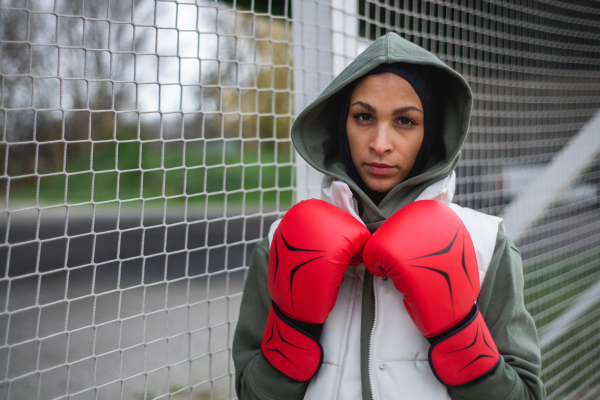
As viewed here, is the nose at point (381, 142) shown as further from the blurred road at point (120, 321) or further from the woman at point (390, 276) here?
the blurred road at point (120, 321)

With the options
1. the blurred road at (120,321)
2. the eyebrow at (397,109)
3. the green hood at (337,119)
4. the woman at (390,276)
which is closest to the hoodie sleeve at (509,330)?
the woman at (390,276)

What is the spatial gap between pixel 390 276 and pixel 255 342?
38 cm

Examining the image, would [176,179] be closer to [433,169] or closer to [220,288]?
[220,288]

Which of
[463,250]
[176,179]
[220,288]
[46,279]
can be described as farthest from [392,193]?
[176,179]

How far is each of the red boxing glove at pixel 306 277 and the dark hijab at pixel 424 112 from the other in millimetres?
164

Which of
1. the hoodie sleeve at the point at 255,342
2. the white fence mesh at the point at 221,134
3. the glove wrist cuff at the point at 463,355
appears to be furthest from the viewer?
the white fence mesh at the point at 221,134

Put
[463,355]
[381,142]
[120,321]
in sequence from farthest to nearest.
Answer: [120,321] → [381,142] → [463,355]

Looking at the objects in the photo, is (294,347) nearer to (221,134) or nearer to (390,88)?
(390,88)

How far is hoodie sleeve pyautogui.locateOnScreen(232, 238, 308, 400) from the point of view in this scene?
Result: 3.12ft

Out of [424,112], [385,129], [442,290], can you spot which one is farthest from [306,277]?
[424,112]

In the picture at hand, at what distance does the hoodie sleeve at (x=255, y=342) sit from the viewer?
37.5 inches

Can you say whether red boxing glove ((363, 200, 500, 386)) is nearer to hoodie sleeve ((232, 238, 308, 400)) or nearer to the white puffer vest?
the white puffer vest

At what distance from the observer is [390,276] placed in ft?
2.86

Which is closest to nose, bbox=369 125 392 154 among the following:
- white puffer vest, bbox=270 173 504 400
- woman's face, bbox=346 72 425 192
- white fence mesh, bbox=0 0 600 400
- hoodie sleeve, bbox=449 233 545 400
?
woman's face, bbox=346 72 425 192
